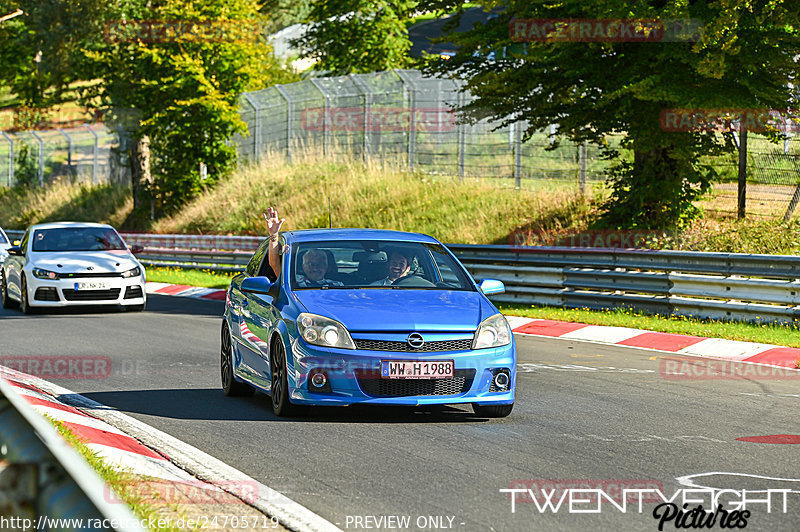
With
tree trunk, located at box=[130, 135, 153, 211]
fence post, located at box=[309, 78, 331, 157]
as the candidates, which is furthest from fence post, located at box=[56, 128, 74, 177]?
fence post, located at box=[309, 78, 331, 157]

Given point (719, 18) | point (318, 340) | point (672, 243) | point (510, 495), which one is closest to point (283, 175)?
point (672, 243)

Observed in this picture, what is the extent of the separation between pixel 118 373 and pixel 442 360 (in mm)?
4728

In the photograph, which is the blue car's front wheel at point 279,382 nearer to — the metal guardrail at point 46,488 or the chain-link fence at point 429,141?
the metal guardrail at point 46,488

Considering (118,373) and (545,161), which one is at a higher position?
(545,161)

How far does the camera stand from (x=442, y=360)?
855 centimetres

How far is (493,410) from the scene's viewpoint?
9039 millimetres

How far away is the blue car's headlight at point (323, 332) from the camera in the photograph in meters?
8.59

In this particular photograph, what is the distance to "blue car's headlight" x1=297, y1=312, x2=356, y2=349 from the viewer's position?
8594mm

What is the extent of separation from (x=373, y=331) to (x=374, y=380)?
354 mm

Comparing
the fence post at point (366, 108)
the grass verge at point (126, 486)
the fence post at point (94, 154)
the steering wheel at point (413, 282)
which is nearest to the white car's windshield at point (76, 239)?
the steering wheel at point (413, 282)

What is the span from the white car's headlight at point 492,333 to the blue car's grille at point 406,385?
0.26 m

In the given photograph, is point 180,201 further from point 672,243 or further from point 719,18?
point 719,18

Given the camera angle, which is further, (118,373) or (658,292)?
(658,292)

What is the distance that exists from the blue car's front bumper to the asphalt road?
0.71 ft
